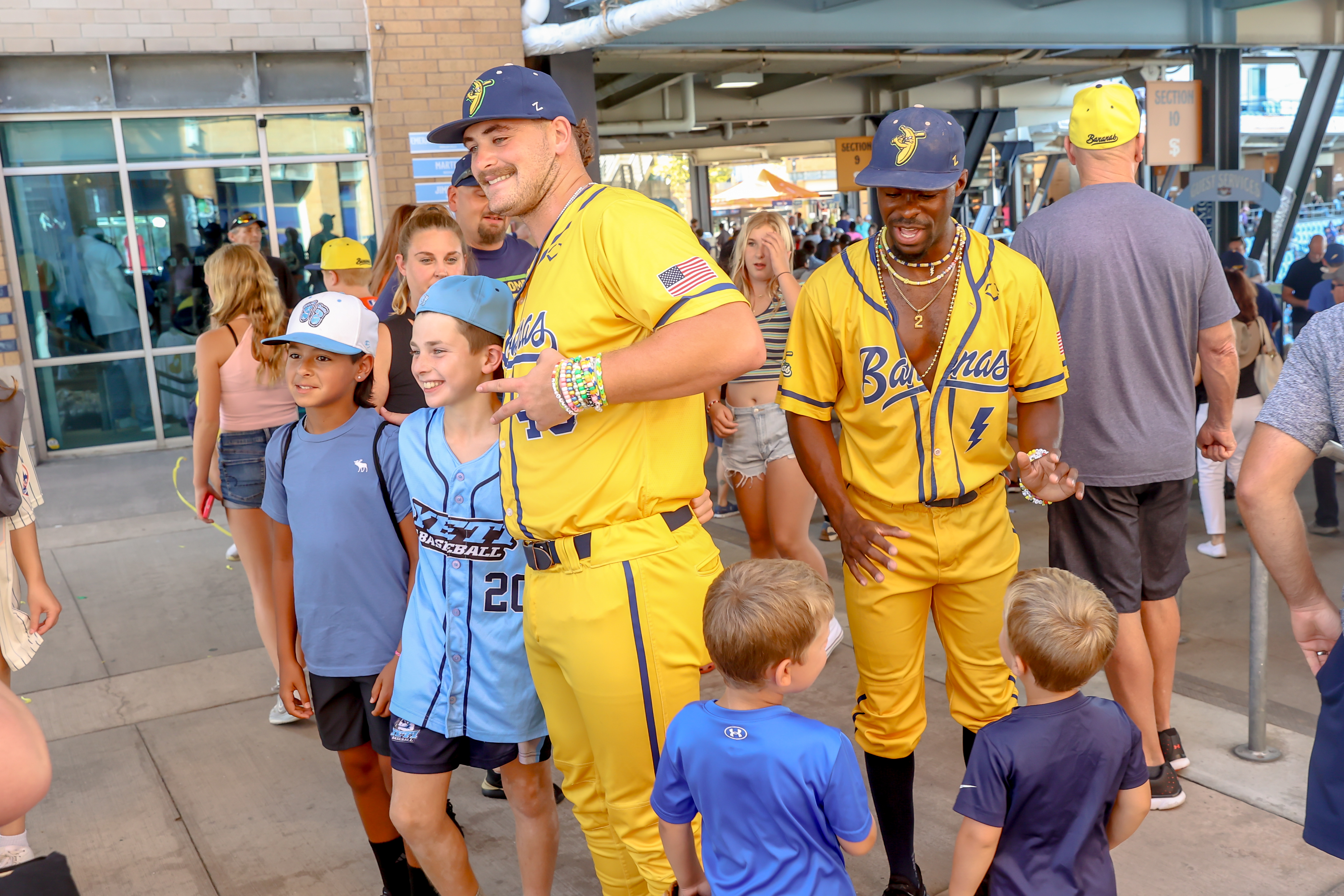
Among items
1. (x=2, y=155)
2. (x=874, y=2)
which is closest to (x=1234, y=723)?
(x=874, y=2)

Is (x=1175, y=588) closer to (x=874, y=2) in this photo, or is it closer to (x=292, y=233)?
(x=874, y=2)

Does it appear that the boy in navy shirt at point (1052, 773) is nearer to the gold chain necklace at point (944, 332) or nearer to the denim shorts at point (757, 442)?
the gold chain necklace at point (944, 332)

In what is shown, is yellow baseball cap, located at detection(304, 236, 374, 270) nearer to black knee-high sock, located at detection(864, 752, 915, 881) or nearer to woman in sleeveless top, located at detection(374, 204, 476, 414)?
woman in sleeveless top, located at detection(374, 204, 476, 414)

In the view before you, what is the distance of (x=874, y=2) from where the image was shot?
10.4 meters

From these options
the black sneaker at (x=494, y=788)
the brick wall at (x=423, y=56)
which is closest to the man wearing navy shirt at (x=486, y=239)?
the black sneaker at (x=494, y=788)

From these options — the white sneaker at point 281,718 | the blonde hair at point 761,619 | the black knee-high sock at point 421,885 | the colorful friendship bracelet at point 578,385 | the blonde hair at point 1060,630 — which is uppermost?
the colorful friendship bracelet at point 578,385

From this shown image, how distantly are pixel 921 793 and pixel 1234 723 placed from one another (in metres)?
1.25

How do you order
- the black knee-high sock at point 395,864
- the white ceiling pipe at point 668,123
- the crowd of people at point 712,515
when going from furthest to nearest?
the white ceiling pipe at point 668,123 → the black knee-high sock at point 395,864 → the crowd of people at point 712,515

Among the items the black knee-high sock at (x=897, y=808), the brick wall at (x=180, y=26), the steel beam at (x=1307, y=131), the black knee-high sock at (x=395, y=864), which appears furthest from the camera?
the steel beam at (x=1307, y=131)

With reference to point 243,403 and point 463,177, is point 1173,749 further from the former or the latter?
point 243,403

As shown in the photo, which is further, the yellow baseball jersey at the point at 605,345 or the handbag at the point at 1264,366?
the handbag at the point at 1264,366

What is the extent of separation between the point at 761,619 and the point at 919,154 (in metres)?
1.29

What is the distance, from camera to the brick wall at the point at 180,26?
9.23 metres

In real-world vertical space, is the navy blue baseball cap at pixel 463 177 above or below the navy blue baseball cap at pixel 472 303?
above
